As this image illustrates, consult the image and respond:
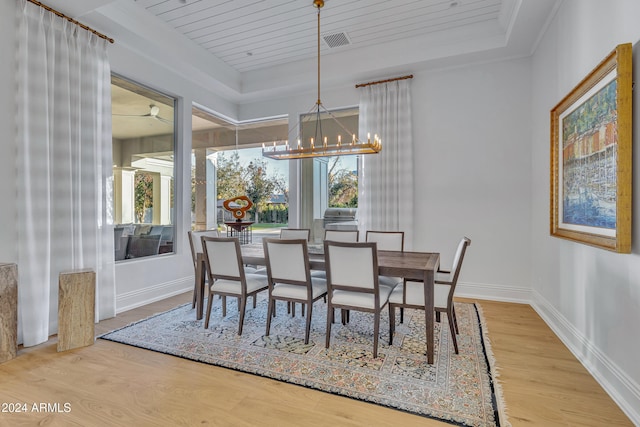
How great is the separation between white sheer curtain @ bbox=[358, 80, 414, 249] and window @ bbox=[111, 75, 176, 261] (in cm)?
277

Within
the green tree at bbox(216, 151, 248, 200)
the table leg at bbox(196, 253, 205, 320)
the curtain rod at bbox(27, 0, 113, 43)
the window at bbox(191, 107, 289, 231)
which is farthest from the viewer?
the green tree at bbox(216, 151, 248, 200)

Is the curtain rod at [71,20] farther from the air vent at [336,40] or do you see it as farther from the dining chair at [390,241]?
the dining chair at [390,241]

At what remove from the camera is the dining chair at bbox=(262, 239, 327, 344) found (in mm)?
2756

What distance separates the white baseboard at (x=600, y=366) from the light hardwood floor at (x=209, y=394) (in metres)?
0.05

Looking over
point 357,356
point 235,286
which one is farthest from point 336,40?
point 357,356

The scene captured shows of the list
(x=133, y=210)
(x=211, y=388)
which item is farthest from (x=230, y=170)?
(x=211, y=388)

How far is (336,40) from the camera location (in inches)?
163

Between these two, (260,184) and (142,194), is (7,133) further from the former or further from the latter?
(260,184)

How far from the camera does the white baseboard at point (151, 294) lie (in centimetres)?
374

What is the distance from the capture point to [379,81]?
15.1 feet

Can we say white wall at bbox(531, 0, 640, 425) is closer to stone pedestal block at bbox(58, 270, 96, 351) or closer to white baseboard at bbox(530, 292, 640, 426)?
white baseboard at bbox(530, 292, 640, 426)

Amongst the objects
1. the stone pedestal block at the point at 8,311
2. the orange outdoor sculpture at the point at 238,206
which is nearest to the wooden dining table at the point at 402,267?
the stone pedestal block at the point at 8,311

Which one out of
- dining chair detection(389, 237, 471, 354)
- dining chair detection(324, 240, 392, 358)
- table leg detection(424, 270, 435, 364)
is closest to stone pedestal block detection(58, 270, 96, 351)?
dining chair detection(324, 240, 392, 358)

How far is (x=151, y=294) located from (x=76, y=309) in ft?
4.65
